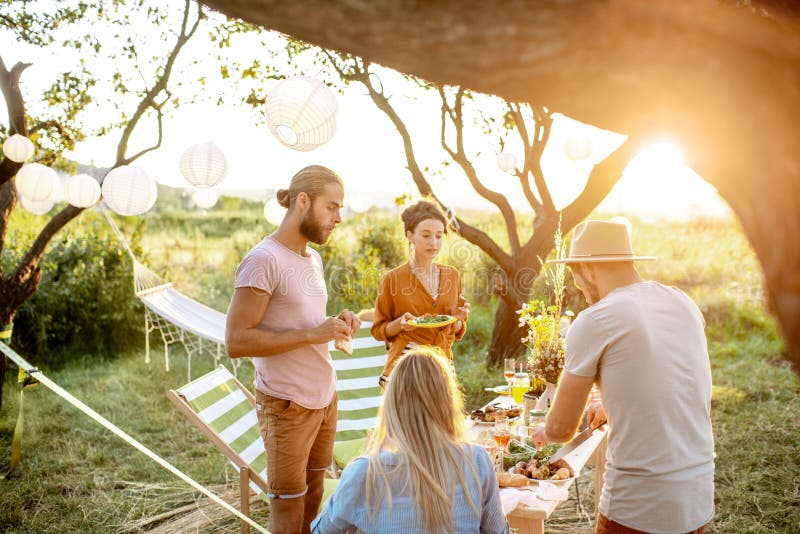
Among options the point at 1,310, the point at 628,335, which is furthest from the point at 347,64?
the point at 628,335

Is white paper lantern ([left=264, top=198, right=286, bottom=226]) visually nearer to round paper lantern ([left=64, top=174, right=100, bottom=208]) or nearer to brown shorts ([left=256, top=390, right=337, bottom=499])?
round paper lantern ([left=64, top=174, right=100, bottom=208])

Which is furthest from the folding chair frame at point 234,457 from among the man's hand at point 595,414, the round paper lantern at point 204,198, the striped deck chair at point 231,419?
the round paper lantern at point 204,198

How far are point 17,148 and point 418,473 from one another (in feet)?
14.5

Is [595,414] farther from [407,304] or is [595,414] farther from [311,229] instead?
[311,229]

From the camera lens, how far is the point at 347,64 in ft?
20.7

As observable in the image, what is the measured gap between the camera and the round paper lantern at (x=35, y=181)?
5.00m

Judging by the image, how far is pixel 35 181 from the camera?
5.03 metres

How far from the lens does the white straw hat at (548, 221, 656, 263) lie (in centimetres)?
197

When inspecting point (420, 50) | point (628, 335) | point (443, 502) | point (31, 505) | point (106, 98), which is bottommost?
point (31, 505)

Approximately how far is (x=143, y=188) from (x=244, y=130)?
6.68ft

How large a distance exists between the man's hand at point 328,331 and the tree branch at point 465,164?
172 inches

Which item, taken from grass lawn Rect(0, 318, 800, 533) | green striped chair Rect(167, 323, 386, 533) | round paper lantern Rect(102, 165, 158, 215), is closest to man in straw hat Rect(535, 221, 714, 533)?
green striped chair Rect(167, 323, 386, 533)

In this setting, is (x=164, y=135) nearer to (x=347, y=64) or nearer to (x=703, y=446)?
(x=347, y=64)

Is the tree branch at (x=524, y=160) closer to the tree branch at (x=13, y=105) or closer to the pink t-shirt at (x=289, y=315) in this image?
the tree branch at (x=13, y=105)
